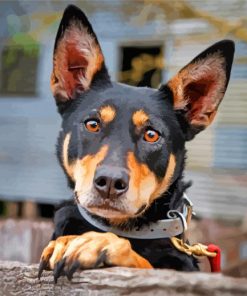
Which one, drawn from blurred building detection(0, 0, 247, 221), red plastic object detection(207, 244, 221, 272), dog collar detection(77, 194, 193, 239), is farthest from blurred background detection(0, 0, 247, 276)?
dog collar detection(77, 194, 193, 239)

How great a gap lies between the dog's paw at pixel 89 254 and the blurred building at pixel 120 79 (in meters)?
4.87

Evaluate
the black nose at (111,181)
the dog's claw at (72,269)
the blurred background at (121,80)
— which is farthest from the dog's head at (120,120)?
the blurred background at (121,80)

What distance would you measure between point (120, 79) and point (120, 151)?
5.18 meters

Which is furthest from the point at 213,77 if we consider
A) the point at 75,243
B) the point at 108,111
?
the point at 75,243

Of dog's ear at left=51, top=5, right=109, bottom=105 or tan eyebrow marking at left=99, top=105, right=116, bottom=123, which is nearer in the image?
tan eyebrow marking at left=99, top=105, right=116, bottom=123

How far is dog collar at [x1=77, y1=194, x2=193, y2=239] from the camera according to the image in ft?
4.88

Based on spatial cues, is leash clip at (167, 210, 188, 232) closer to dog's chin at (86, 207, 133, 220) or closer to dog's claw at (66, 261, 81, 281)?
dog's chin at (86, 207, 133, 220)

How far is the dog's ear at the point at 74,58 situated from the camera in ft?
5.11

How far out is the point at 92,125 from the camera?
1477mm

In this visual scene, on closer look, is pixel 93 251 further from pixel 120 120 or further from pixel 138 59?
pixel 138 59

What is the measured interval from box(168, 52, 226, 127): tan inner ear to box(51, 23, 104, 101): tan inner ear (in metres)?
0.18

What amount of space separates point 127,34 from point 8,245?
2.52 metres

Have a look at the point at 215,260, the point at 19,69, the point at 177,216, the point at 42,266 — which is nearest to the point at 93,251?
the point at 42,266

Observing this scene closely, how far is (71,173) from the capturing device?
5.05 ft
